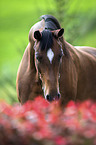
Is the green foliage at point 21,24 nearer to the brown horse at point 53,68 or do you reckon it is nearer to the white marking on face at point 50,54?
the brown horse at point 53,68

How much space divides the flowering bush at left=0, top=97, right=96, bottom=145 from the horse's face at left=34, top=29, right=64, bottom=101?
6.05 feet

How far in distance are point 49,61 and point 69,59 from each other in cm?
107

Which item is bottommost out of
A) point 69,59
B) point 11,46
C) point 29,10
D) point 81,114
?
point 11,46

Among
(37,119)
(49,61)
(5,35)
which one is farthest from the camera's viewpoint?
(5,35)

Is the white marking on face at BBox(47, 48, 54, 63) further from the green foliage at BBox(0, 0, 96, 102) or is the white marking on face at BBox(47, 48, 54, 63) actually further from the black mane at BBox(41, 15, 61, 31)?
the green foliage at BBox(0, 0, 96, 102)

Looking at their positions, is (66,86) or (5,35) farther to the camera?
(5,35)

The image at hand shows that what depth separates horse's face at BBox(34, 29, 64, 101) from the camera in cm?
413

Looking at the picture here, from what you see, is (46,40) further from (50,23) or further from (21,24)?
(21,24)

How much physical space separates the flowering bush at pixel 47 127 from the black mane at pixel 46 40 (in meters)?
2.06

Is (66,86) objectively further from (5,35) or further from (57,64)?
(5,35)

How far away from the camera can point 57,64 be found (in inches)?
168

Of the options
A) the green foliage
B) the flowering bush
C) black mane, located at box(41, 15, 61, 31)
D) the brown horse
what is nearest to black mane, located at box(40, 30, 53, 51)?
the brown horse

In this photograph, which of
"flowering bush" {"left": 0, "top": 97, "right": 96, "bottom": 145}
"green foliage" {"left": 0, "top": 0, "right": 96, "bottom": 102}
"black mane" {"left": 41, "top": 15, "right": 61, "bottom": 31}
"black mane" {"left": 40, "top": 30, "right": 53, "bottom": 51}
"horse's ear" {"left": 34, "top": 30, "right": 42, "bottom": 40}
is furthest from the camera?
"green foliage" {"left": 0, "top": 0, "right": 96, "bottom": 102}

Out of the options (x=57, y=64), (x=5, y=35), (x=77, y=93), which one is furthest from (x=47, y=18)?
(x=5, y=35)
